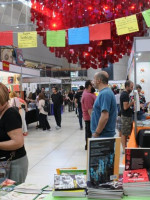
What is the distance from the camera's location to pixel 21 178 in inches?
97.2

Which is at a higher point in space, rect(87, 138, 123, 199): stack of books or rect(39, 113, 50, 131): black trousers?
rect(87, 138, 123, 199): stack of books

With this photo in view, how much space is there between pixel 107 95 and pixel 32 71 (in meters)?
9.31

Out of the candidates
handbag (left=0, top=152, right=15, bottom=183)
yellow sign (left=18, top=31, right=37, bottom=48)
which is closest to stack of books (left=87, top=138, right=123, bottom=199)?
handbag (left=0, top=152, right=15, bottom=183)

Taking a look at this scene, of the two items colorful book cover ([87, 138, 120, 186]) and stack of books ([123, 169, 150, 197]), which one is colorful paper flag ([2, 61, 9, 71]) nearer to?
colorful book cover ([87, 138, 120, 186])

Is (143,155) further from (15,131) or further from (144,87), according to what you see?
(144,87)

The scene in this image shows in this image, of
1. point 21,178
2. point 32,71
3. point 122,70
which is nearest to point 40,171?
point 21,178

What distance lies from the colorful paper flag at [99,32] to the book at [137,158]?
13.6 ft

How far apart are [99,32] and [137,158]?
4306 millimetres

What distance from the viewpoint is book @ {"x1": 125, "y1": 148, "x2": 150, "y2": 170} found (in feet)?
5.97

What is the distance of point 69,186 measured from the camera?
1689mm

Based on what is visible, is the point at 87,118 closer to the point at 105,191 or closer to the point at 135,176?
the point at 135,176

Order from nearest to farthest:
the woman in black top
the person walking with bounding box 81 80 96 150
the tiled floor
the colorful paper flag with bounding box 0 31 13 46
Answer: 1. the woman in black top
2. the tiled floor
3. the person walking with bounding box 81 80 96 150
4. the colorful paper flag with bounding box 0 31 13 46

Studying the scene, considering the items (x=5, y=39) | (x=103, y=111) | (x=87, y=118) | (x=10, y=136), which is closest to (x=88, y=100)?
(x=87, y=118)

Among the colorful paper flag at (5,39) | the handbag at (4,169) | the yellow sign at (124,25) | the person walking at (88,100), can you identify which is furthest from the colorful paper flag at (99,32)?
the handbag at (4,169)
